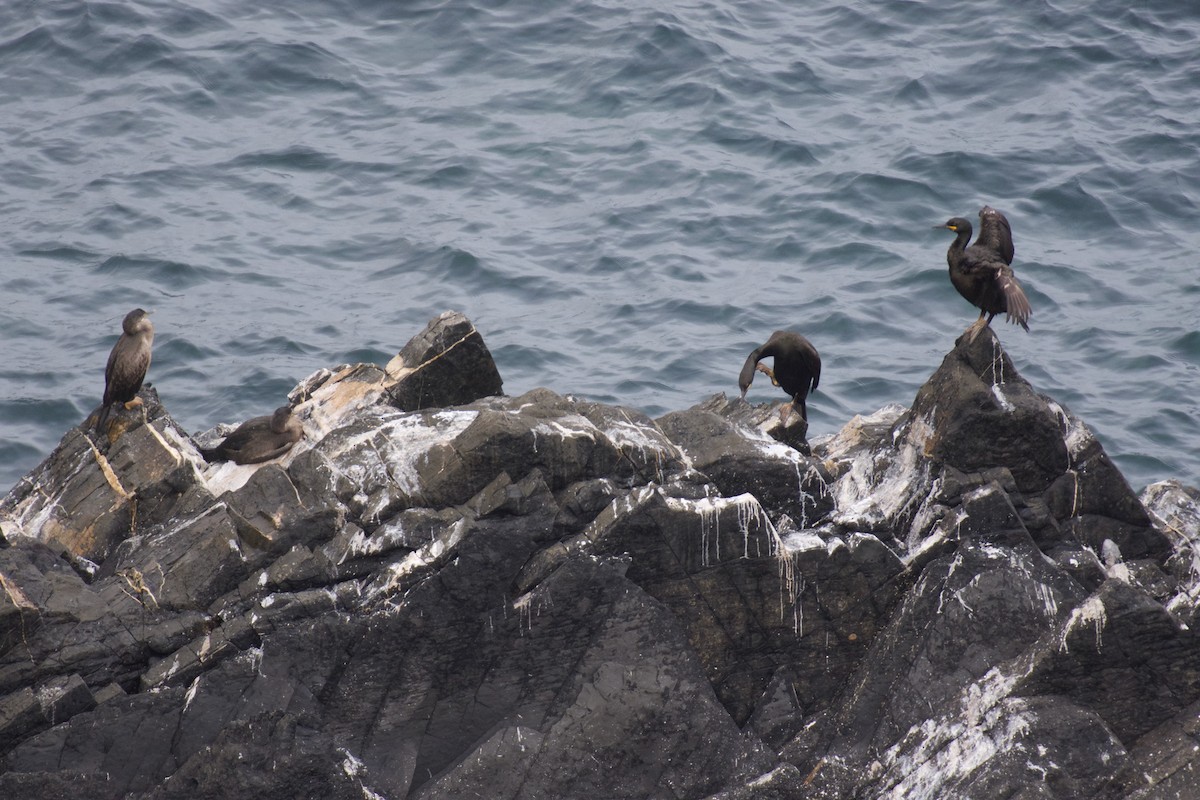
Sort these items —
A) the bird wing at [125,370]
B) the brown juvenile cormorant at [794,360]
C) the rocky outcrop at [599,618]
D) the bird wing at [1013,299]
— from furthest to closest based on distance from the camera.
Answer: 1. the brown juvenile cormorant at [794,360]
2. the bird wing at [125,370]
3. the bird wing at [1013,299]
4. the rocky outcrop at [599,618]

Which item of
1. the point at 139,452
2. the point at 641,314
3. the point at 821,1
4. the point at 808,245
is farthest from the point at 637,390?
the point at 821,1

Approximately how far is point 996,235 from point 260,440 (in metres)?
5.32

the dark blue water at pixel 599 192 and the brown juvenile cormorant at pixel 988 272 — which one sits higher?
the brown juvenile cormorant at pixel 988 272

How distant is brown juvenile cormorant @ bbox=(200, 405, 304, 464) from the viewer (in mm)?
8961

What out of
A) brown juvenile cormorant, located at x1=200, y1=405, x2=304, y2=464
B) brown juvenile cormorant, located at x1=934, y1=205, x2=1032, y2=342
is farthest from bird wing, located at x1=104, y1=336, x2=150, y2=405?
brown juvenile cormorant, located at x1=934, y1=205, x2=1032, y2=342

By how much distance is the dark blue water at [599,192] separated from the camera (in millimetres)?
16594

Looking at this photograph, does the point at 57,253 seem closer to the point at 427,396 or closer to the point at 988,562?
the point at 427,396

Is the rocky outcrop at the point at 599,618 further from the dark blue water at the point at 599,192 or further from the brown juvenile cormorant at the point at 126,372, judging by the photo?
the dark blue water at the point at 599,192

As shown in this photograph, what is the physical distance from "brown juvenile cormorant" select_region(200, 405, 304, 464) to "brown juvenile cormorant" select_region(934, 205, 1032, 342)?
182 inches

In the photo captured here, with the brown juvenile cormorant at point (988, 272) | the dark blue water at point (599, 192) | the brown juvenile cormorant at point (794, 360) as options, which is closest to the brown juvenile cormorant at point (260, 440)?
the brown juvenile cormorant at point (794, 360)

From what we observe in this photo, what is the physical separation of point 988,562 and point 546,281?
10897mm

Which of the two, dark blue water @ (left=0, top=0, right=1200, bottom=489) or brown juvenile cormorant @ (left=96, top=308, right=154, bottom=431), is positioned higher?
brown juvenile cormorant @ (left=96, top=308, right=154, bottom=431)

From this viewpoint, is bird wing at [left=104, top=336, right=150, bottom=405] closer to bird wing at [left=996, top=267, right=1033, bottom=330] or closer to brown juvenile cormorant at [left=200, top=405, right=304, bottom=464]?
brown juvenile cormorant at [left=200, top=405, right=304, bottom=464]

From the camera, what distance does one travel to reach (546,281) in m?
18.3
